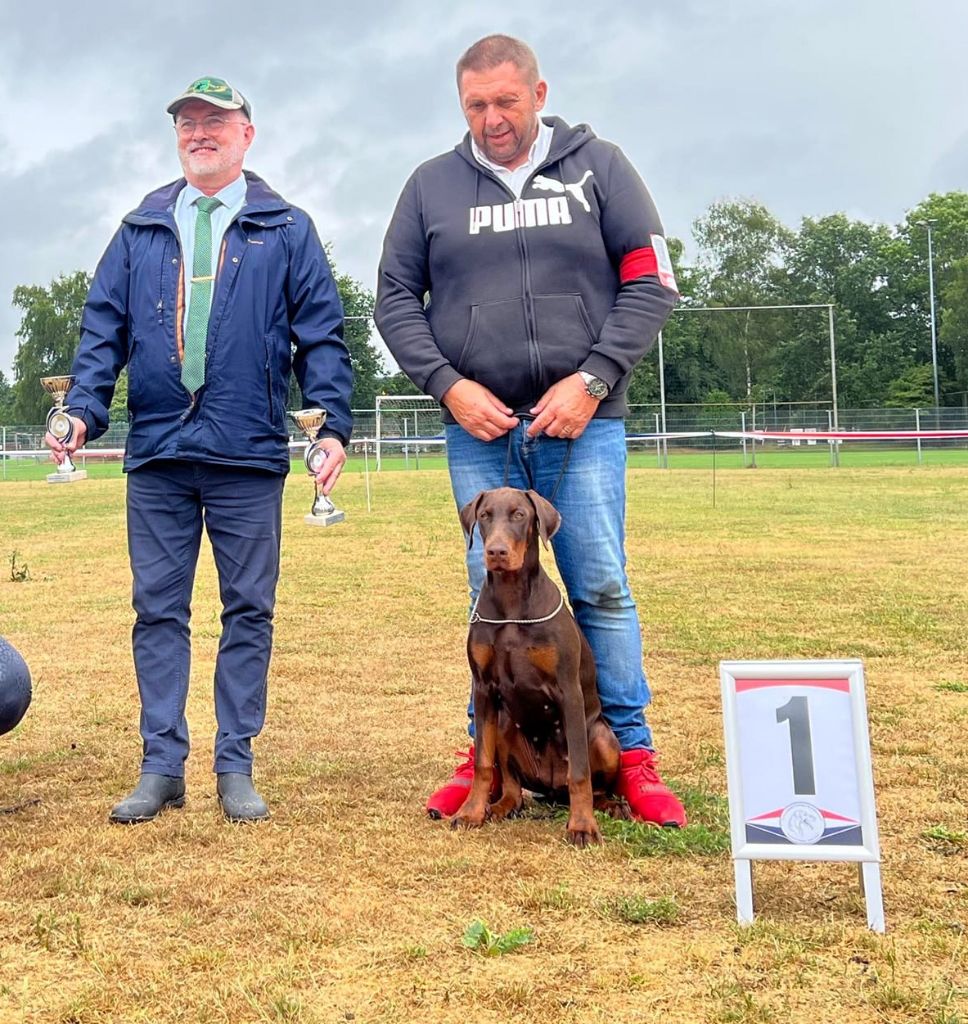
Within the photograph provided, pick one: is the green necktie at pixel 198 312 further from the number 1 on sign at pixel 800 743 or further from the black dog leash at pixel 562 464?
the number 1 on sign at pixel 800 743

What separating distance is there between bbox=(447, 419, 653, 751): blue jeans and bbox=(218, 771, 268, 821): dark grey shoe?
708 mm

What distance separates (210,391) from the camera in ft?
11.9

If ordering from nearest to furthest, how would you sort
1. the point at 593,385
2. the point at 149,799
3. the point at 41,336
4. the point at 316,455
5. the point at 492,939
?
the point at 492,939
the point at 593,385
the point at 149,799
the point at 316,455
the point at 41,336

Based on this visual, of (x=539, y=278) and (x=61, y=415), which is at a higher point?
(x=539, y=278)

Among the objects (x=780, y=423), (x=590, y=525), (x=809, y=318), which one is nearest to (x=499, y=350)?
(x=590, y=525)

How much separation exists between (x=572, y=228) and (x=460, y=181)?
1.30 ft

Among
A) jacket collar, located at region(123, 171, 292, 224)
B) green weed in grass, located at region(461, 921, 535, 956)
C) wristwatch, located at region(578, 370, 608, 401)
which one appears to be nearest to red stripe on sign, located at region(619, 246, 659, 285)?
wristwatch, located at region(578, 370, 608, 401)

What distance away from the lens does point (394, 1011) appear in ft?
7.41

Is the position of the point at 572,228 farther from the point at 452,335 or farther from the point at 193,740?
the point at 193,740

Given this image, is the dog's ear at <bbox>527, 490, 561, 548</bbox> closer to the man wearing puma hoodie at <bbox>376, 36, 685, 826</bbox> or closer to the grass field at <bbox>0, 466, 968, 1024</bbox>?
the man wearing puma hoodie at <bbox>376, 36, 685, 826</bbox>

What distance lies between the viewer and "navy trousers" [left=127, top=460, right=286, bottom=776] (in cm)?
370

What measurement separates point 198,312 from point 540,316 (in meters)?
1.08

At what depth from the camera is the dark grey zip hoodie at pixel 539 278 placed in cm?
352

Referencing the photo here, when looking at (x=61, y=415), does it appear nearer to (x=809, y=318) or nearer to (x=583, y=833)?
(x=583, y=833)
